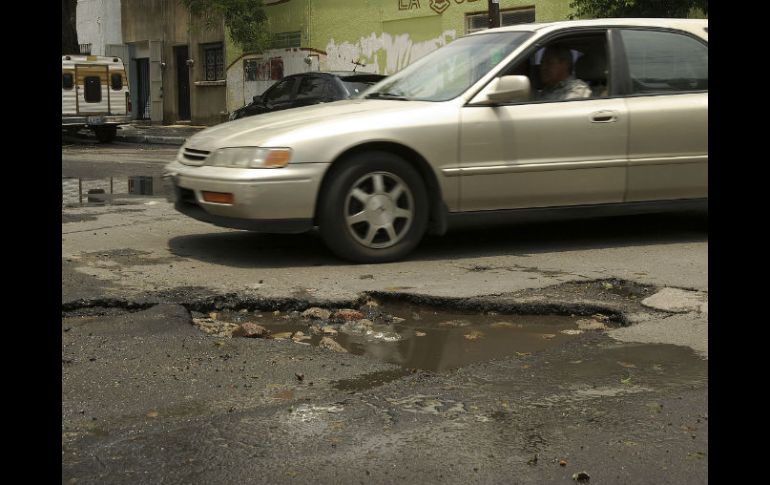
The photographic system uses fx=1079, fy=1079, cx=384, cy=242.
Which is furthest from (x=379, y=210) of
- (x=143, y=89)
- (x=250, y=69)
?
(x=143, y=89)

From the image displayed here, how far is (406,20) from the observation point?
25.5m

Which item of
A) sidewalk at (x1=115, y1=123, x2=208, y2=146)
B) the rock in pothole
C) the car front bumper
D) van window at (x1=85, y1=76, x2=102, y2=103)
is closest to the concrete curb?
sidewalk at (x1=115, y1=123, x2=208, y2=146)

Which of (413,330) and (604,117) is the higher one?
(604,117)

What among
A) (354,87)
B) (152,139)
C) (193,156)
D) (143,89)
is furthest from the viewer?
(143,89)

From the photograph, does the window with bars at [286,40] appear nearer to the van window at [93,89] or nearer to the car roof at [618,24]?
the van window at [93,89]

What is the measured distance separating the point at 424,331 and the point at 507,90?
2379 millimetres

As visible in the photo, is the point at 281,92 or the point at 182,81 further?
the point at 182,81

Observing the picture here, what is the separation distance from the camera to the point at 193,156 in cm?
724

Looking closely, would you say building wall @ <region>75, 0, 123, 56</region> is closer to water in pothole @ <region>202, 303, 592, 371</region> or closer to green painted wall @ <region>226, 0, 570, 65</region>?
green painted wall @ <region>226, 0, 570, 65</region>

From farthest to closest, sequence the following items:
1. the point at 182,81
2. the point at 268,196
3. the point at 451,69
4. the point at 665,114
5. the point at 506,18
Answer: the point at 182,81, the point at 506,18, the point at 451,69, the point at 665,114, the point at 268,196

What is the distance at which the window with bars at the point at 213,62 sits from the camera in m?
32.4

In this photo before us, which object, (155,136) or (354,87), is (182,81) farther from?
(354,87)
